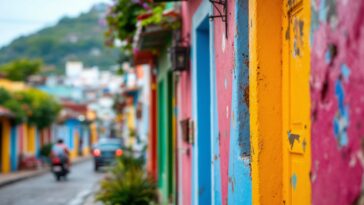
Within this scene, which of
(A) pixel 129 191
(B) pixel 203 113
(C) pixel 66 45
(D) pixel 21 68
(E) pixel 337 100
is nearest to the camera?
(E) pixel 337 100

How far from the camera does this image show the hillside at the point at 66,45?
9325cm

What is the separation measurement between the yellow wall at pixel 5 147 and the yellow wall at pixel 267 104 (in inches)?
1030

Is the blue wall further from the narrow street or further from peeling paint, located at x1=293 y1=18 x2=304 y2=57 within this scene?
the narrow street

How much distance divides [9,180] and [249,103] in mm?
19887

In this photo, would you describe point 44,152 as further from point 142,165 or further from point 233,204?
point 233,204

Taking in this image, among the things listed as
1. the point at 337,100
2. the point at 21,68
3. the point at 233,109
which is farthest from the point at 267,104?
the point at 21,68

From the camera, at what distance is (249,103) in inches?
161

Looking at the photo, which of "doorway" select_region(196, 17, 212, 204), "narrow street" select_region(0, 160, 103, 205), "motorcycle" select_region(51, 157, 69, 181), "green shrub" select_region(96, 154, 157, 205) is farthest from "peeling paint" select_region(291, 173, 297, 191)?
"motorcycle" select_region(51, 157, 69, 181)

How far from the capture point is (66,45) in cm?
10169

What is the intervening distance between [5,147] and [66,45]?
74.8 m

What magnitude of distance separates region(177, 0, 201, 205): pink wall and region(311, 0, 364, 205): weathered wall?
409cm

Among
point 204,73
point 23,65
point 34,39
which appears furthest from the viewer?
point 34,39

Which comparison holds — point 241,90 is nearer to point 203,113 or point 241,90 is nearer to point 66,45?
point 203,113

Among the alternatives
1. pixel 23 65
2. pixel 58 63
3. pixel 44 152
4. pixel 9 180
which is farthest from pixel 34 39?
pixel 9 180
